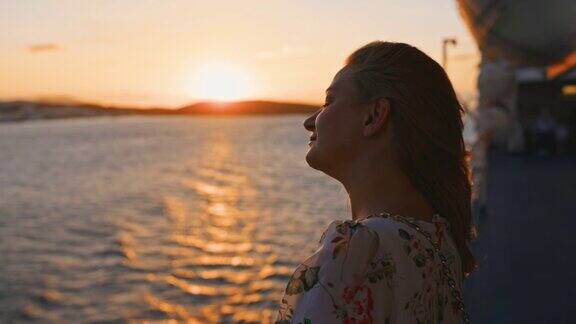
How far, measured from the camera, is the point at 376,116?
149 cm

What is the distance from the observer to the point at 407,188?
1.53m

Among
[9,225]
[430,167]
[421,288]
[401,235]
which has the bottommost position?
[9,225]

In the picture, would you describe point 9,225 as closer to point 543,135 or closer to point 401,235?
point 543,135

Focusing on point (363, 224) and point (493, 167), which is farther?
point (493, 167)

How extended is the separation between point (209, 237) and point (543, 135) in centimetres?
1207

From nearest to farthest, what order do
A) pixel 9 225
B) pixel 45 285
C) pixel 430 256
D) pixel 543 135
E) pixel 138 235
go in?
pixel 430 256, pixel 45 285, pixel 543 135, pixel 138 235, pixel 9 225

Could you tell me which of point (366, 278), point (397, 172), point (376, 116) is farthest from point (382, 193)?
point (366, 278)

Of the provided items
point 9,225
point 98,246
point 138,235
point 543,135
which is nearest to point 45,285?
point 98,246

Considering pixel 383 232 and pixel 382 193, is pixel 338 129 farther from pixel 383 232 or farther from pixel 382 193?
pixel 383 232

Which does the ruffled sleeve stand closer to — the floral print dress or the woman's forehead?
the floral print dress

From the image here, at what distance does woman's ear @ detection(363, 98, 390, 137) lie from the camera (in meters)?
1.48

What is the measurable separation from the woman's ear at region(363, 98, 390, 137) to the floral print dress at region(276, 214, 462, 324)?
0.68 feet

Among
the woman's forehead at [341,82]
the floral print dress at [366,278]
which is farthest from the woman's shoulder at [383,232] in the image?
the woman's forehead at [341,82]

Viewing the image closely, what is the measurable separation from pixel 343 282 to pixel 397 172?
360 millimetres
